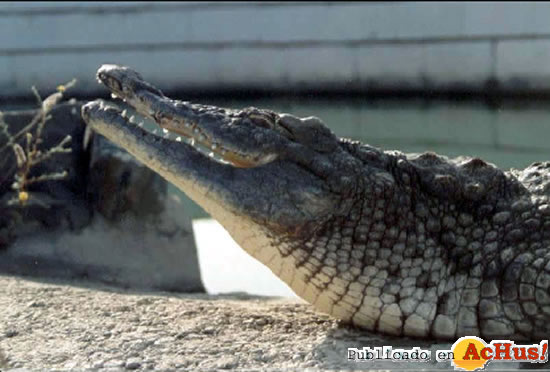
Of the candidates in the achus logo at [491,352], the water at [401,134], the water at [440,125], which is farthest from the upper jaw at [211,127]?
the water at [440,125]

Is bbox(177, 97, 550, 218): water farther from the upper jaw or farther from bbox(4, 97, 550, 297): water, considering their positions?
the upper jaw

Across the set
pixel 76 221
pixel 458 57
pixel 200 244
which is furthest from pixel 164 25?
pixel 76 221

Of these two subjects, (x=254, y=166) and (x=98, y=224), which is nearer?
(x=254, y=166)

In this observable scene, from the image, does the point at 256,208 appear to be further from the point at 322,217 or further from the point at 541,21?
the point at 541,21

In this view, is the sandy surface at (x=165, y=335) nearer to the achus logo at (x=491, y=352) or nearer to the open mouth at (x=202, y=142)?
the achus logo at (x=491, y=352)

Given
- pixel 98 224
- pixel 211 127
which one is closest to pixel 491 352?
pixel 211 127

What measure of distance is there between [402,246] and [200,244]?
344 centimetres

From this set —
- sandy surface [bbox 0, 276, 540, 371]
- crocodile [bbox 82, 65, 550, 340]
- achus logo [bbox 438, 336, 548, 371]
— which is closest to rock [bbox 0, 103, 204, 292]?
sandy surface [bbox 0, 276, 540, 371]

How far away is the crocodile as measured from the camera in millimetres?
2932

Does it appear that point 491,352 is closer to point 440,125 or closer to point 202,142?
point 202,142

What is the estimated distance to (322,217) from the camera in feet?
9.89

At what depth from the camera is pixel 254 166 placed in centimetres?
310

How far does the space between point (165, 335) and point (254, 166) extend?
2.25ft

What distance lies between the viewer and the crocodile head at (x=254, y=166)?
301 cm
